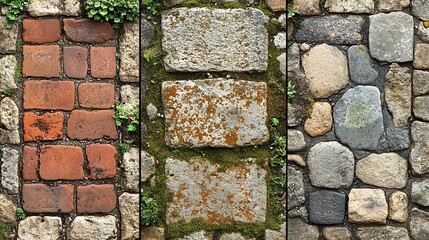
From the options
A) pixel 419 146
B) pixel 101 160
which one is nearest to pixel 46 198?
pixel 101 160

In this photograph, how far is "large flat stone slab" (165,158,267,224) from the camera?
2.23 metres

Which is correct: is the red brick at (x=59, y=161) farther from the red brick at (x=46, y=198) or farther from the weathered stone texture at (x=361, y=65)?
the weathered stone texture at (x=361, y=65)

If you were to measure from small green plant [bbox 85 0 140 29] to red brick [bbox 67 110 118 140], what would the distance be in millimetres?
393

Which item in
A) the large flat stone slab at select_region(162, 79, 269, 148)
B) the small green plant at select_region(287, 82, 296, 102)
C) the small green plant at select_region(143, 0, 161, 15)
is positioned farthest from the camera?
the small green plant at select_region(287, 82, 296, 102)

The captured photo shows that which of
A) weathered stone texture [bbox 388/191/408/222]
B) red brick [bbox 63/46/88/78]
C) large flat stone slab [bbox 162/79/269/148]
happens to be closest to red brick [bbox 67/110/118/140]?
red brick [bbox 63/46/88/78]

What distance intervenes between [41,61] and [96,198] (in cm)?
64

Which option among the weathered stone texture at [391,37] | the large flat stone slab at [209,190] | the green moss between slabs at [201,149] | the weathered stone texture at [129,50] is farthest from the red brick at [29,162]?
the weathered stone texture at [391,37]

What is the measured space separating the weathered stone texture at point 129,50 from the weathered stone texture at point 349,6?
845 mm

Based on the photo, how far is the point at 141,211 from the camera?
7.90ft

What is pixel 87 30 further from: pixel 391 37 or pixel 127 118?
pixel 391 37

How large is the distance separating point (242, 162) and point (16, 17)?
1206 mm

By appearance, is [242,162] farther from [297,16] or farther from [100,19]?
[100,19]

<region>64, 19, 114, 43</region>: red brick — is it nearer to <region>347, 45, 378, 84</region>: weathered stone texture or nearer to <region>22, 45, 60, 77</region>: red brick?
<region>22, 45, 60, 77</region>: red brick

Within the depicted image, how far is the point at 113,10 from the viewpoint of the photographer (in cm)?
268
